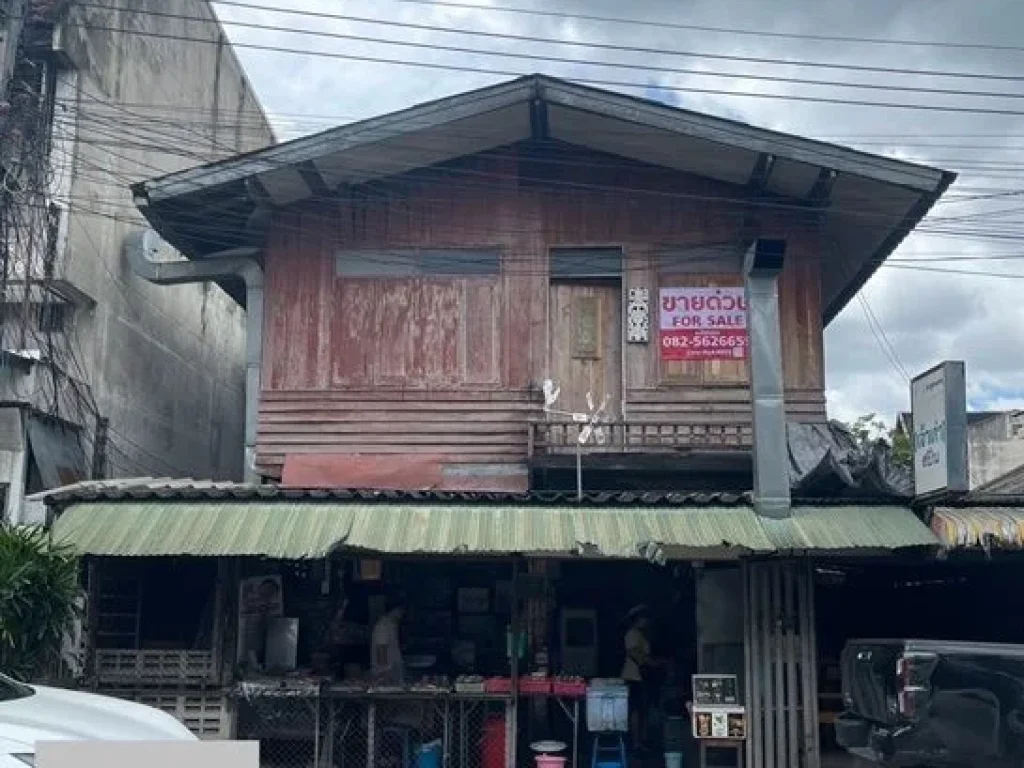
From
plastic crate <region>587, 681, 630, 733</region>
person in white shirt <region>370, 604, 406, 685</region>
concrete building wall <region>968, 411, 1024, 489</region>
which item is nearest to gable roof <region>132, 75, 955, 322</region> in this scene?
person in white shirt <region>370, 604, 406, 685</region>

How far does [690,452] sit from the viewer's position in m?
13.4

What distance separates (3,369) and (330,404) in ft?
13.0

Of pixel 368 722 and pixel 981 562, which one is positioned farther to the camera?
pixel 981 562

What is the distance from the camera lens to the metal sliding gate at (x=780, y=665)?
1119 centimetres

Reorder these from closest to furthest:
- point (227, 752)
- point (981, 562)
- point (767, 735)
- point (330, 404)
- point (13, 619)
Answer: point (227, 752) < point (13, 619) < point (767, 735) < point (981, 562) < point (330, 404)

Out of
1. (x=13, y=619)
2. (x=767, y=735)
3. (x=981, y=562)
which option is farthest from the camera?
(x=981, y=562)

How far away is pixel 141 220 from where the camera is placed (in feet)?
54.2

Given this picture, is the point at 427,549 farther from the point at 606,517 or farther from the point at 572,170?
the point at 572,170

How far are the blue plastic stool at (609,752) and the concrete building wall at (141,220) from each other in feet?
26.2

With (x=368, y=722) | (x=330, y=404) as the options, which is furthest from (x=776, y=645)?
(x=330, y=404)

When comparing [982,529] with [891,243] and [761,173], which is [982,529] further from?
[891,243]

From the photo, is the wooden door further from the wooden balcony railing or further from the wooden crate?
the wooden crate

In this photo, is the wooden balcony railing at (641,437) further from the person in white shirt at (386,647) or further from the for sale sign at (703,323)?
the person in white shirt at (386,647)

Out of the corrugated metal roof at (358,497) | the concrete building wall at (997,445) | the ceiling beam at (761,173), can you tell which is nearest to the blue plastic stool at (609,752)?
the corrugated metal roof at (358,497)
